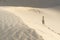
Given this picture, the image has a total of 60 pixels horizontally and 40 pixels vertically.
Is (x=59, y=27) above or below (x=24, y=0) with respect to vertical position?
below

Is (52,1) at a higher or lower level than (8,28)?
lower

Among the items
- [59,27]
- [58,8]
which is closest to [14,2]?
[58,8]

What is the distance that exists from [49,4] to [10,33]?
2.13 meters

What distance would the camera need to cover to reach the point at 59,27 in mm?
1726

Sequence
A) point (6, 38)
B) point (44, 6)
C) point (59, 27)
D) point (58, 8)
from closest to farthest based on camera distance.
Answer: point (6, 38), point (59, 27), point (58, 8), point (44, 6)

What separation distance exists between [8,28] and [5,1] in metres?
1.91

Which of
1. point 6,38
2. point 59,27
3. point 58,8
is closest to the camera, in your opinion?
point 6,38

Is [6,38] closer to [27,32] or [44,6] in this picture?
[27,32]

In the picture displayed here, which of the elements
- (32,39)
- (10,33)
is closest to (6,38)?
(10,33)

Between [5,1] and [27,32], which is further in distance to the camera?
[5,1]

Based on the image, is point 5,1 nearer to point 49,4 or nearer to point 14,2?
point 14,2

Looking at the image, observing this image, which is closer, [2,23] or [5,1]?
[2,23]

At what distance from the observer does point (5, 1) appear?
2627 mm

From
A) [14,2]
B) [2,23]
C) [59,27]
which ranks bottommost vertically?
[59,27]
